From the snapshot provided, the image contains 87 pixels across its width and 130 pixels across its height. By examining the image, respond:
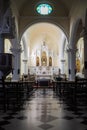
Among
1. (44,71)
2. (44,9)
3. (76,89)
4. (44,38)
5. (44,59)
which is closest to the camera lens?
(76,89)

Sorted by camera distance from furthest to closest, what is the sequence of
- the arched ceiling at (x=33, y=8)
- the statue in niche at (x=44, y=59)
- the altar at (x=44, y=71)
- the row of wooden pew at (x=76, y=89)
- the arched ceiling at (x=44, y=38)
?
1. the statue in niche at (x=44, y=59)
2. the altar at (x=44, y=71)
3. the arched ceiling at (x=44, y=38)
4. the arched ceiling at (x=33, y=8)
5. the row of wooden pew at (x=76, y=89)

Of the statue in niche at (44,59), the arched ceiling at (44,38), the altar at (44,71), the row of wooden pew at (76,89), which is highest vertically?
the arched ceiling at (44,38)

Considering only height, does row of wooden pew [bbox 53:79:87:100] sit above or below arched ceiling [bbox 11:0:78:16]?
below

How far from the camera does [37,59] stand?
1199 inches

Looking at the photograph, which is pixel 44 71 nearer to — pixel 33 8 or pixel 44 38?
pixel 44 38

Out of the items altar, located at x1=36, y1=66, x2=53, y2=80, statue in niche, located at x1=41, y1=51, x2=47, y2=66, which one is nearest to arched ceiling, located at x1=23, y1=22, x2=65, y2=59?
statue in niche, located at x1=41, y1=51, x2=47, y2=66

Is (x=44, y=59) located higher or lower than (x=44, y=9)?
lower

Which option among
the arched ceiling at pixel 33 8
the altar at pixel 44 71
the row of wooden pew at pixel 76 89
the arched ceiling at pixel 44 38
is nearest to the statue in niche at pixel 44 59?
the arched ceiling at pixel 44 38

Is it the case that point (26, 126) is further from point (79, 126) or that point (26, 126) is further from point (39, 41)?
point (39, 41)

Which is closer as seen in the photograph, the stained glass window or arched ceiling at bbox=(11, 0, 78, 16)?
arched ceiling at bbox=(11, 0, 78, 16)

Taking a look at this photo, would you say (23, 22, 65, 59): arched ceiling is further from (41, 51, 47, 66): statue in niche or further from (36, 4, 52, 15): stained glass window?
(36, 4, 52, 15): stained glass window

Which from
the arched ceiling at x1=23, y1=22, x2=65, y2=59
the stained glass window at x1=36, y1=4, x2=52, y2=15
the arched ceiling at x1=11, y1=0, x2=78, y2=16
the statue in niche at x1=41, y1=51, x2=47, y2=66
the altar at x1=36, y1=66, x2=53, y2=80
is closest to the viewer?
the arched ceiling at x1=11, y1=0, x2=78, y2=16

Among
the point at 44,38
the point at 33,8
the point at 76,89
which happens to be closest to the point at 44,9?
the point at 33,8

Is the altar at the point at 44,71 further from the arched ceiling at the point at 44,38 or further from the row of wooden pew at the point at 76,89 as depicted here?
the row of wooden pew at the point at 76,89
